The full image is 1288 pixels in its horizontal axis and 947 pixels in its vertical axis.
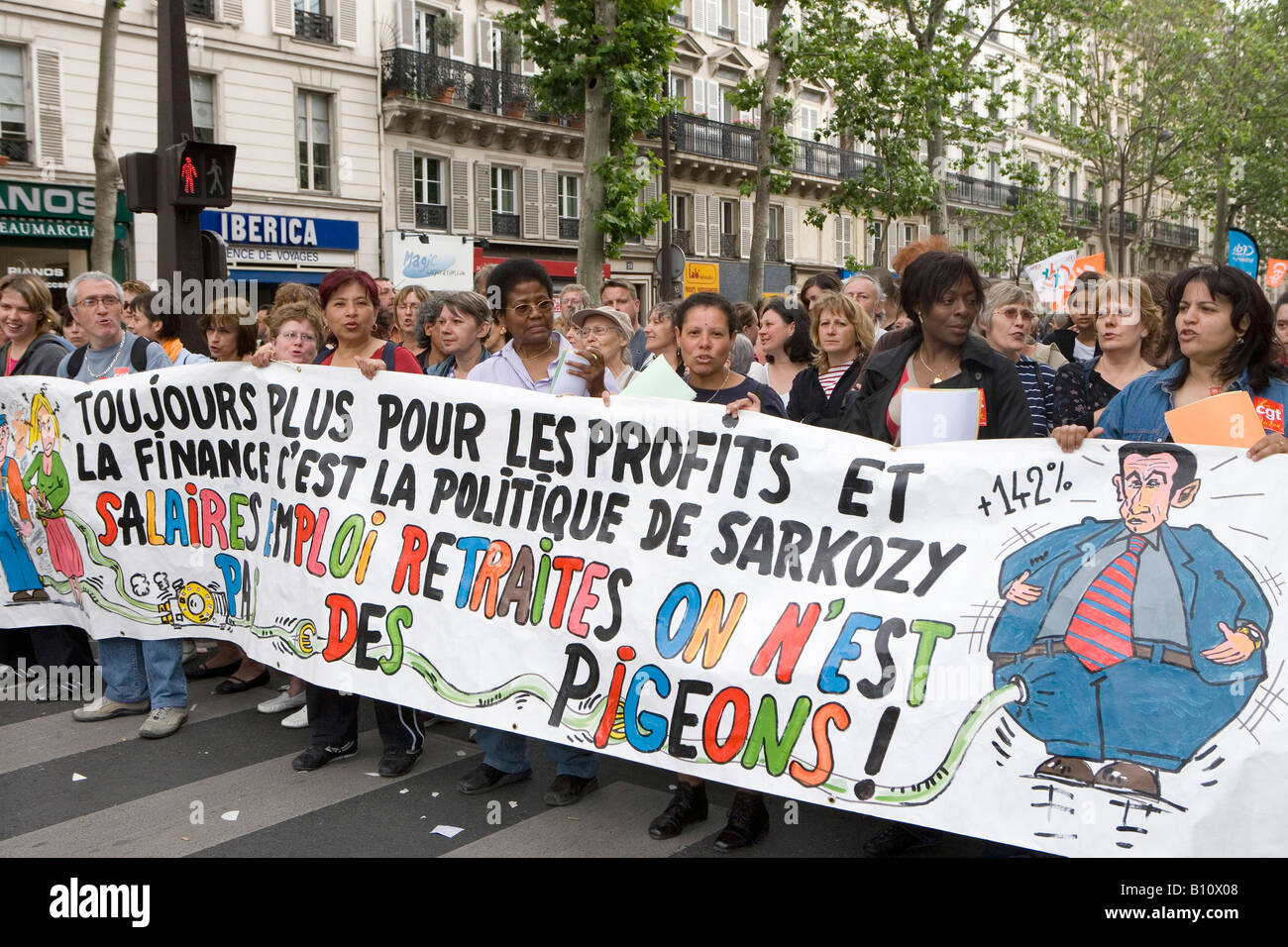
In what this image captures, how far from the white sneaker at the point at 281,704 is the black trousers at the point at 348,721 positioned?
0.71 metres

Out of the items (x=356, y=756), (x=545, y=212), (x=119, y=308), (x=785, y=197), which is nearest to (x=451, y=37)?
(x=545, y=212)

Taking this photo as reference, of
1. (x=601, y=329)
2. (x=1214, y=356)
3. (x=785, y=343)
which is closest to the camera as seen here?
(x=1214, y=356)

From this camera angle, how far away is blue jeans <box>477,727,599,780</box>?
15.7 feet

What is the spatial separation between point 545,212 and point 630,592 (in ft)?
94.2

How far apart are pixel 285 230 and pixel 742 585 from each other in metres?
22.9

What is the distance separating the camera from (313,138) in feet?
86.0

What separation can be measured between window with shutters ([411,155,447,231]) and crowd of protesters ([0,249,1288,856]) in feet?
70.7

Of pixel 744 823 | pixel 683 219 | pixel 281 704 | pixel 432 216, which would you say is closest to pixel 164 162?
pixel 281 704

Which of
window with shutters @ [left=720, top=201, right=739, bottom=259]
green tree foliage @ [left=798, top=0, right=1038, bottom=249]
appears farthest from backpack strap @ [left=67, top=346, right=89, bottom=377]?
window with shutters @ [left=720, top=201, right=739, bottom=259]

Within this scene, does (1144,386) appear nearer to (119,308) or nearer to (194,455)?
(194,455)

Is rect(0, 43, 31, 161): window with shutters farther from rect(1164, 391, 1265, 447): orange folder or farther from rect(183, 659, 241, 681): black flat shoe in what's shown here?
rect(1164, 391, 1265, 447): orange folder

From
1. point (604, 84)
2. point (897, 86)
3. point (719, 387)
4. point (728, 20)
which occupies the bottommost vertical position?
point (719, 387)

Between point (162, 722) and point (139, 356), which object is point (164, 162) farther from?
point (162, 722)

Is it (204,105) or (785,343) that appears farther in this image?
(204,105)
